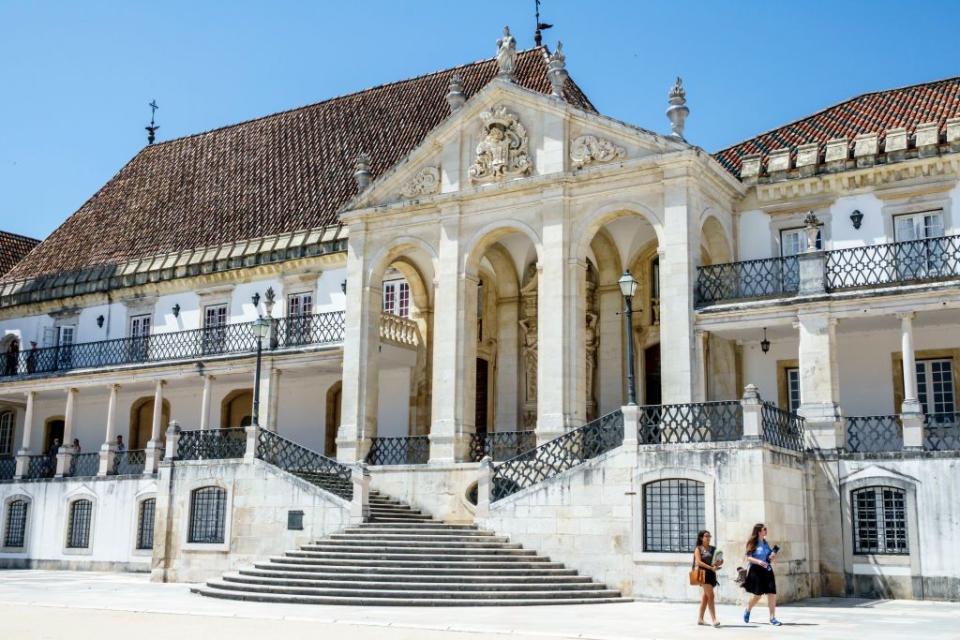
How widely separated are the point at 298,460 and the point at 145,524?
20.8 feet

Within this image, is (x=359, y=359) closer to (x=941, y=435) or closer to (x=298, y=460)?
Result: (x=298, y=460)

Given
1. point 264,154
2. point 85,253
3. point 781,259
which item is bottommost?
point 781,259

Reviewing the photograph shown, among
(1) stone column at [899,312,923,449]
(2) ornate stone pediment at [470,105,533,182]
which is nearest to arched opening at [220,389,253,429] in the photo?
(2) ornate stone pediment at [470,105,533,182]

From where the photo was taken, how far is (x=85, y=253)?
3538 centimetres

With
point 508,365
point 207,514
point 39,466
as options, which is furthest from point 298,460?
point 39,466

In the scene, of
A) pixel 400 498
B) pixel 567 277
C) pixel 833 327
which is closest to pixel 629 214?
pixel 567 277

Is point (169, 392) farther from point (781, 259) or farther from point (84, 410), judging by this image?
point (781, 259)

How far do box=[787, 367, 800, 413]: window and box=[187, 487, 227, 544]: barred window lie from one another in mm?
12269

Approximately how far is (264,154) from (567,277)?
16482 mm

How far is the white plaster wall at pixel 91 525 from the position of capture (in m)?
26.6

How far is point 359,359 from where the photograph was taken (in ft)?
79.3

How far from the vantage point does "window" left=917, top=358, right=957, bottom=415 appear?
20656 mm

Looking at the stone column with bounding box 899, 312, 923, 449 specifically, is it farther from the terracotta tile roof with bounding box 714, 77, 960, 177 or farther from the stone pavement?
the terracotta tile roof with bounding box 714, 77, 960, 177

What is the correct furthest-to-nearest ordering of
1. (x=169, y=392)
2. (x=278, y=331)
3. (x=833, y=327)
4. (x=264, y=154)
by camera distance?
(x=264, y=154)
(x=169, y=392)
(x=278, y=331)
(x=833, y=327)
